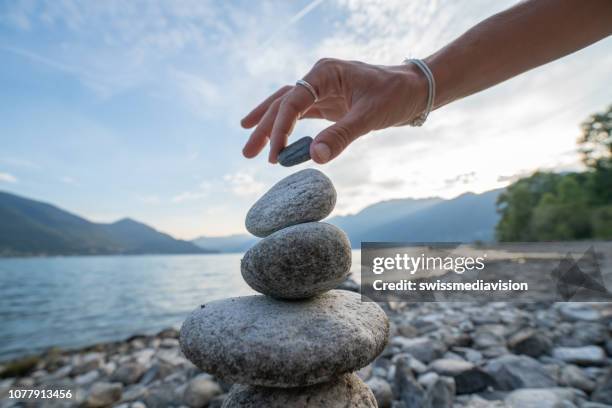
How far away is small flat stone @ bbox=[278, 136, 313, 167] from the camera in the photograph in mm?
2295

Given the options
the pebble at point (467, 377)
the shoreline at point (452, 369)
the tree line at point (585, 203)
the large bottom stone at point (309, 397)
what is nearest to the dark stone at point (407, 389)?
the shoreline at point (452, 369)

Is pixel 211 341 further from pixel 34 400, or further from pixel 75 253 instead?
pixel 75 253

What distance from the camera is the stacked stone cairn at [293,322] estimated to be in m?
1.95

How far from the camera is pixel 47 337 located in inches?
461

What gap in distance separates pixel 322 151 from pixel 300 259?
73 centimetres

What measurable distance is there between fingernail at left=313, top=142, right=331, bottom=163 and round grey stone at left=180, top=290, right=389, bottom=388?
108 cm

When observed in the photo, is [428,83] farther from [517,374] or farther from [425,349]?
[425,349]

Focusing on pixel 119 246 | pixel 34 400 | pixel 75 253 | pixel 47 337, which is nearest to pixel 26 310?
pixel 47 337

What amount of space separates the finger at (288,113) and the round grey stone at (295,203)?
0.93 feet

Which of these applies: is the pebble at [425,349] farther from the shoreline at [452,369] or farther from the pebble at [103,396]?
the pebble at [103,396]

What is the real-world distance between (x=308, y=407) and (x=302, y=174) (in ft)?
5.35

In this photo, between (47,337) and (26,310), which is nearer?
(47,337)

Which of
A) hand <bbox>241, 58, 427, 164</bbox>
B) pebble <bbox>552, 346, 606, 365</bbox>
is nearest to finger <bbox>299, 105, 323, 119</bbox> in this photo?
hand <bbox>241, 58, 427, 164</bbox>

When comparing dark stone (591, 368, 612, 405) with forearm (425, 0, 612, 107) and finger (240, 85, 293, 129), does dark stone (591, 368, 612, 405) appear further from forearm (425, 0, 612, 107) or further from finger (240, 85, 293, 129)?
finger (240, 85, 293, 129)
